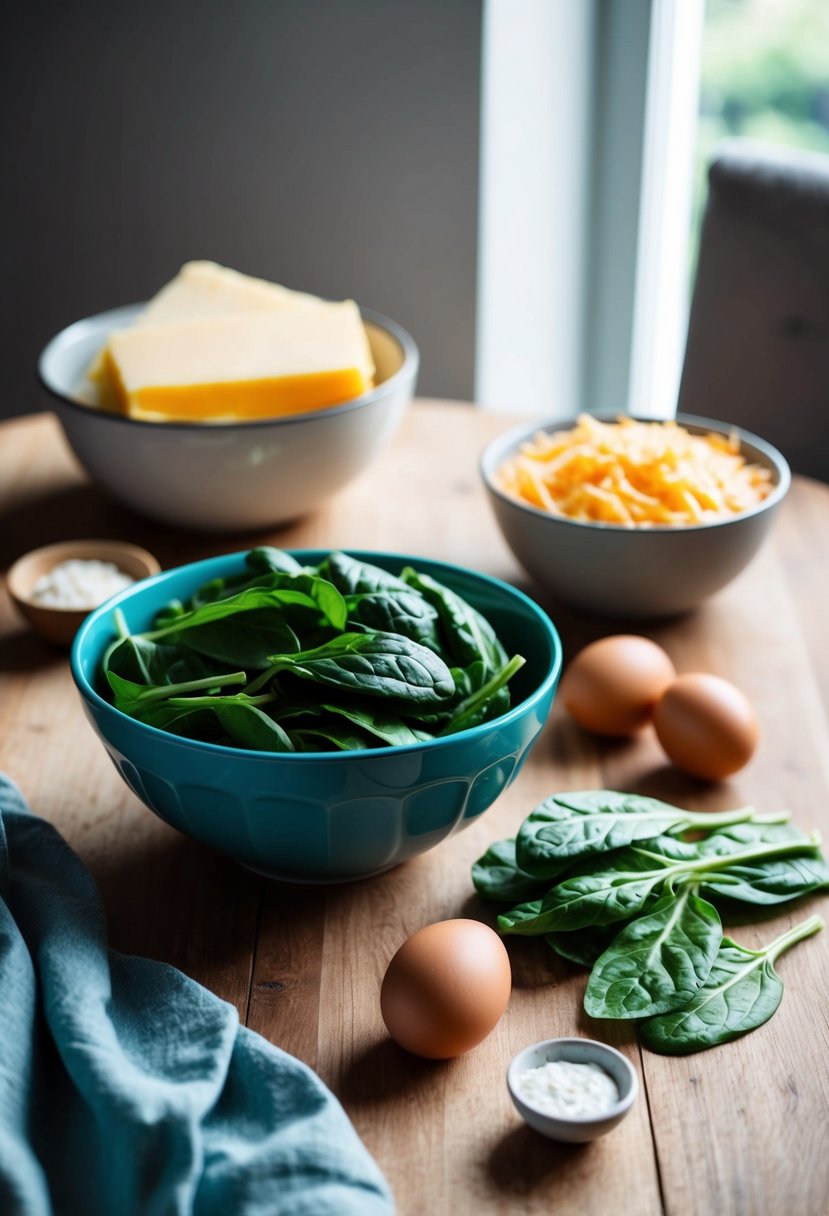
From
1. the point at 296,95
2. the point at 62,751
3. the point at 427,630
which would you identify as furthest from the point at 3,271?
the point at 427,630

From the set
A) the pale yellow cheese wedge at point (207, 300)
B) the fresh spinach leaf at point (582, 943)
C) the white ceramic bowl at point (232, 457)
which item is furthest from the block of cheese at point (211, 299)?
the fresh spinach leaf at point (582, 943)

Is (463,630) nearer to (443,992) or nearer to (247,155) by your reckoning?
(443,992)

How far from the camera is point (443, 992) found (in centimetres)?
69

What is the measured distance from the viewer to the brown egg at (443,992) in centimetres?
69

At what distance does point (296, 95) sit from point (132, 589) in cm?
158

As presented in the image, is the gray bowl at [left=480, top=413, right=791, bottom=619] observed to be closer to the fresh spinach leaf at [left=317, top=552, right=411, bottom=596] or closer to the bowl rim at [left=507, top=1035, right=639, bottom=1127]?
the fresh spinach leaf at [left=317, top=552, right=411, bottom=596]

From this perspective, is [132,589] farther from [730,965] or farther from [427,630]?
[730,965]

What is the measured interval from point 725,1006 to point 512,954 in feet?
0.46

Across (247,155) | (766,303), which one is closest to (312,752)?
(766,303)

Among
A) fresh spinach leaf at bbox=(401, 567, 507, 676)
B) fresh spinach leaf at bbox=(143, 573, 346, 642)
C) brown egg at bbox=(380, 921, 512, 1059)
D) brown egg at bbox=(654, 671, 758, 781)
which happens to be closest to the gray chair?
brown egg at bbox=(654, 671, 758, 781)

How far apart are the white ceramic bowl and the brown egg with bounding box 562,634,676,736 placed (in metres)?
0.43

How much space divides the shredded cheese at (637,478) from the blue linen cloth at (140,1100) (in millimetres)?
639

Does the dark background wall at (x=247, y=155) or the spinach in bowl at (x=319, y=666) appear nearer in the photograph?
the spinach in bowl at (x=319, y=666)

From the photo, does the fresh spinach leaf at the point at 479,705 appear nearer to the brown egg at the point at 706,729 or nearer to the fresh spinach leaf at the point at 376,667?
the fresh spinach leaf at the point at 376,667
